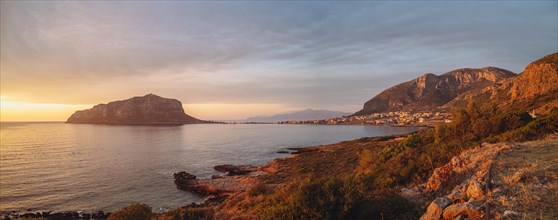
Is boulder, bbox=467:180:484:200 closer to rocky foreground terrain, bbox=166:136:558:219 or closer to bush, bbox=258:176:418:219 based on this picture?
rocky foreground terrain, bbox=166:136:558:219

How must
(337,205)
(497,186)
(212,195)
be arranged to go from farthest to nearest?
(212,195) → (337,205) → (497,186)

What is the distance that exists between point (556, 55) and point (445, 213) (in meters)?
99.4

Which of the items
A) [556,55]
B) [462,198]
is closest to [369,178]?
[462,198]

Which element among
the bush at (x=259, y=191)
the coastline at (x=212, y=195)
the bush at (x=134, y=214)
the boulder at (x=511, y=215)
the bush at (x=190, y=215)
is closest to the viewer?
the boulder at (x=511, y=215)

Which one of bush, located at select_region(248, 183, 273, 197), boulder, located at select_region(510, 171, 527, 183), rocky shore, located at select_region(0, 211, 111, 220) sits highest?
boulder, located at select_region(510, 171, 527, 183)

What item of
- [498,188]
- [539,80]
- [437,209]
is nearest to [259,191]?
[437,209]

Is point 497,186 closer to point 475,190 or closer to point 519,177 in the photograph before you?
point 519,177

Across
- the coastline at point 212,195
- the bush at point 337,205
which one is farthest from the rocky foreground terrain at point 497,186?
the coastline at point 212,195

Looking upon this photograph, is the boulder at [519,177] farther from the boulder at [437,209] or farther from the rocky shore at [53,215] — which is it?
the rocky shore at [53,215]

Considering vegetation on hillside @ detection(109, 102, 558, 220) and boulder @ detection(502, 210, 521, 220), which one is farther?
vegetation on hillside @ detection(109, 102, 558, 220)

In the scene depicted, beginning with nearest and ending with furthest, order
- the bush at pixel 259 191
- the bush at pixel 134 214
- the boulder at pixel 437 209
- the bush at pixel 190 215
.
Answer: the boulder at pixel 437 209 < the bush at pixel 190 215 < the bush at pixel 134 214 < the bush at pixel 259 191

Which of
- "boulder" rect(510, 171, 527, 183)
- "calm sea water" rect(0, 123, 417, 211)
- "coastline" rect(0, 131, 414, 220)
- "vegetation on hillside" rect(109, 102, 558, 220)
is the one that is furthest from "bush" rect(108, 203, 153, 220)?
"boulder" rect(510, 171, 527, 183)

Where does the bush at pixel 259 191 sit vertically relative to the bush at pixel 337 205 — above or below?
below

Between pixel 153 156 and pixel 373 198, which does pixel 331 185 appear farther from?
pixel 153 156
